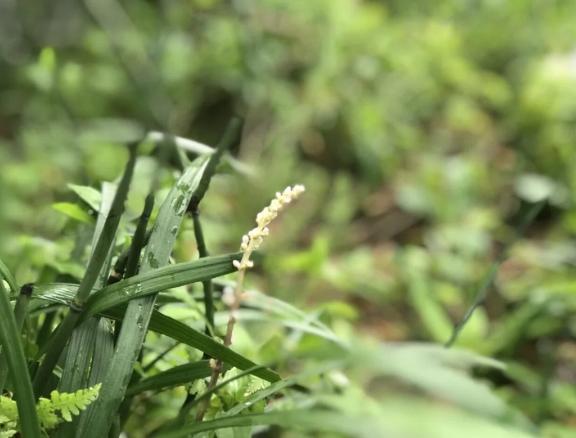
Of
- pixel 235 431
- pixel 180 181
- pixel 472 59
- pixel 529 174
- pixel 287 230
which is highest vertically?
pixel 472 59

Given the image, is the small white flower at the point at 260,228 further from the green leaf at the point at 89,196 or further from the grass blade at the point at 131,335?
the green leaf at the point at 89,196

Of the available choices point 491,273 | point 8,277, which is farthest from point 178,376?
point 491,273

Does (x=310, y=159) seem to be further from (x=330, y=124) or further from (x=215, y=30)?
(x=215, y=30)

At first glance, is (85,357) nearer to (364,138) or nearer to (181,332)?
(181,332)

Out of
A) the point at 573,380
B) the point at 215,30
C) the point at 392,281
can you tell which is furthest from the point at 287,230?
the point at 215,30

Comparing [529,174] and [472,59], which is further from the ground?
[472,59]

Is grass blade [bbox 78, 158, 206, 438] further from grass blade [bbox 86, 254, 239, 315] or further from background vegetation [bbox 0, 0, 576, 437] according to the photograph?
background vegetation [bbox 0, 0, 576, 437]

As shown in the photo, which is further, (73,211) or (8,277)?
(73,211)
